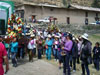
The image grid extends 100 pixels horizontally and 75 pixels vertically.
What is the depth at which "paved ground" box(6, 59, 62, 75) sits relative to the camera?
7.96 meters

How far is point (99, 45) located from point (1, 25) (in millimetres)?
6743

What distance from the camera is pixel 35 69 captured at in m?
8.53

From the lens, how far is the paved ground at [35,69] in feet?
26.1

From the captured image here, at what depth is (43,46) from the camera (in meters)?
11.4

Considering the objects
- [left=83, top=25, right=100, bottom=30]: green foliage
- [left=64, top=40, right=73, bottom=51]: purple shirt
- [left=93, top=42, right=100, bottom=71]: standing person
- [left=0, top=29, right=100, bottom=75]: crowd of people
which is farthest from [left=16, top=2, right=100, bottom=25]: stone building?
[left=64, top=40, right=73, bottom=51]: purple shirt

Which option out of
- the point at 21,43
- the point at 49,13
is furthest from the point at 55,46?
the point at 49,13

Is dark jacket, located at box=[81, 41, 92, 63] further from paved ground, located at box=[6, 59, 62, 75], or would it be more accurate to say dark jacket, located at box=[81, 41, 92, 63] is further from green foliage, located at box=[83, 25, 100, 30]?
green foliage, located at box=[83, 25, 100, 30]

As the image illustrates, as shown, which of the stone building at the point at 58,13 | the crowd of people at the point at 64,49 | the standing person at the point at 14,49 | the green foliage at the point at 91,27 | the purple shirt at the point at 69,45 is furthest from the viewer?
the stone building at the point at 58,13

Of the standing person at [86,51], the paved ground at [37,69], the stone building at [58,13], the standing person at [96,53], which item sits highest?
the stone building at [58,13]

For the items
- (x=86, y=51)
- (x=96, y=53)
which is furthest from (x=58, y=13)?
(x=86, y=51)

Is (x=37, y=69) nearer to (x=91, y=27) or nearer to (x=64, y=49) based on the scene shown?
(x=64, y=49)

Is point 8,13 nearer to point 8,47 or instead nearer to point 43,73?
A: point 8,47

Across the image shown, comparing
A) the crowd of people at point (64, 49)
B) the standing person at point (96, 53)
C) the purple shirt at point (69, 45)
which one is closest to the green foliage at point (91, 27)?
the crowd of people at point (64, 49)

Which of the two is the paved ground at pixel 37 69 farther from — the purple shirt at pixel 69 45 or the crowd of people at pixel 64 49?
the purple shirt at pixel 69 45
